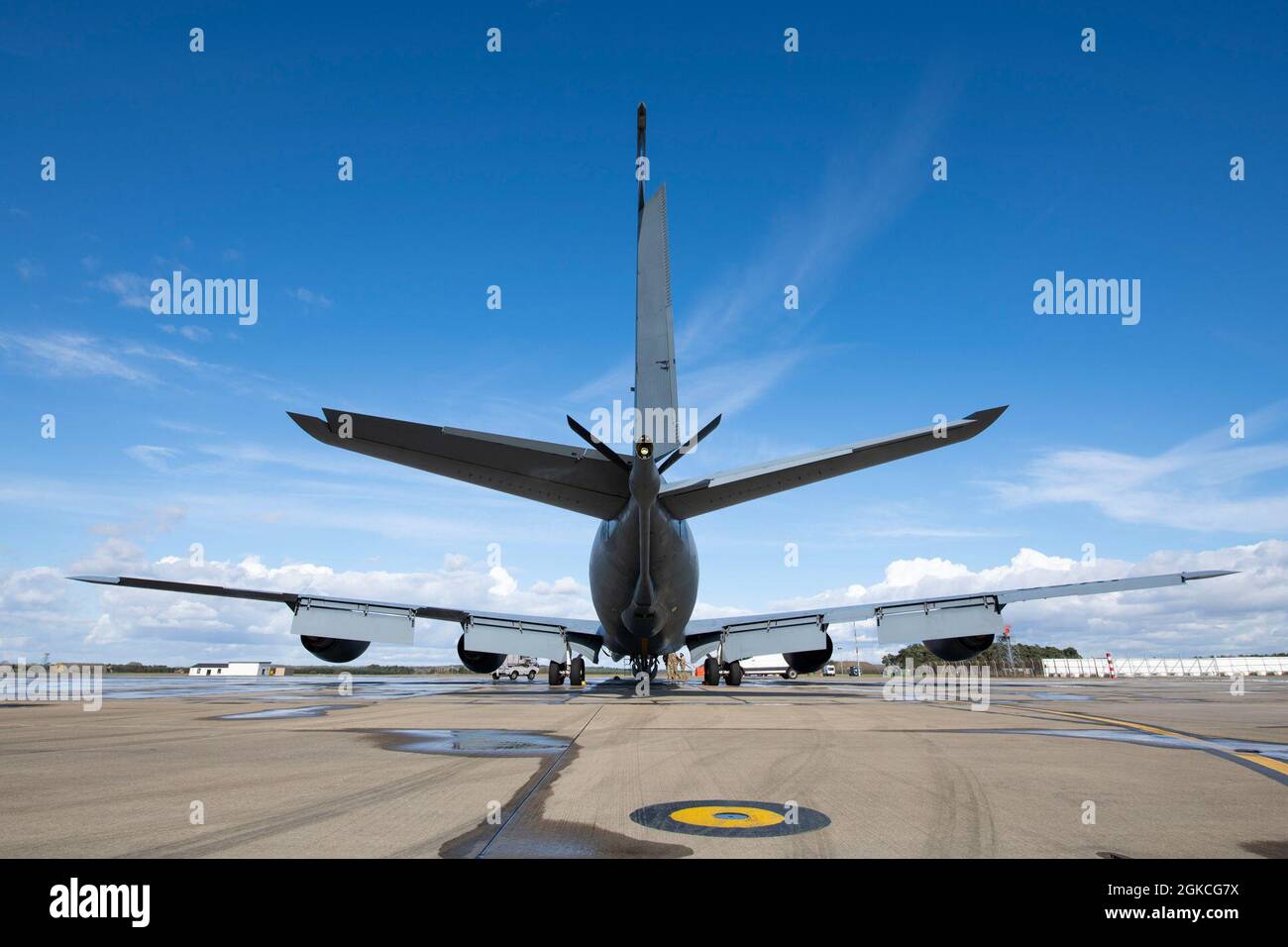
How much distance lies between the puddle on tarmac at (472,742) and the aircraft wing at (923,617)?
13.4m

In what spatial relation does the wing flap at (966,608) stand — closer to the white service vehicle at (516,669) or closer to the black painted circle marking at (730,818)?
the black painted circle marking at (730,818)

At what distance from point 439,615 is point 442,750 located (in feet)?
58.5

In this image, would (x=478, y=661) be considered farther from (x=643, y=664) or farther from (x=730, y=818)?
(x=730, y=818)

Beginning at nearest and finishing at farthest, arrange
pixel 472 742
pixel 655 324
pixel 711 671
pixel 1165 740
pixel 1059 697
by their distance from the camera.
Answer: pixel 472 742, pixel 1165 740, pixel 655 324, pixel 1059 697, pixel 711 671

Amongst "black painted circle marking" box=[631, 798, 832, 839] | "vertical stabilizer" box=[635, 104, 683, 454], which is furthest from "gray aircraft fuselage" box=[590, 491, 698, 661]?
"black painted circle marking" box=[631, 798, 832, 839]

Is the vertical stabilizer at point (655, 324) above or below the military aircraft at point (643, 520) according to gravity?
above

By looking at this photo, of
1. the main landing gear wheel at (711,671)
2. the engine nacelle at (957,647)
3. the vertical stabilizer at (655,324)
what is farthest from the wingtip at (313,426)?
the main landing gear wheel at (711,671)

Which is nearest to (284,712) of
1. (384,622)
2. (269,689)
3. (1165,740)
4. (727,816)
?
(384,622)

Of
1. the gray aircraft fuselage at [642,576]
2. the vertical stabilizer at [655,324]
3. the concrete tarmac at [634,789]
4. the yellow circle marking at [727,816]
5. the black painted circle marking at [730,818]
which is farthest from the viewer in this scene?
the gray aircraft fuselage at [642,576]

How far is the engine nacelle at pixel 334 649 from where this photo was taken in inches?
919

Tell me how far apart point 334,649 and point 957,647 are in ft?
63.7

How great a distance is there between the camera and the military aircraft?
1490 cm

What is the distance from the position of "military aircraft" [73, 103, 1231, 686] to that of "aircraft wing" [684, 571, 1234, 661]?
0.04m

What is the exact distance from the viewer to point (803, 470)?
55.1ft
